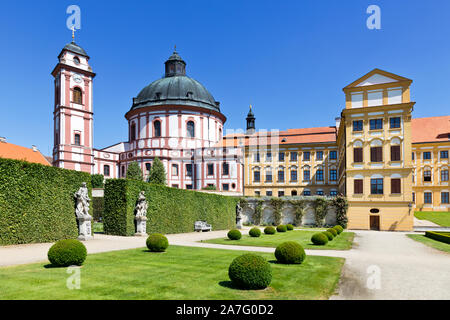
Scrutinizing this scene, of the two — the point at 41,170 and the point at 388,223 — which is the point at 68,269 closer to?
the point at 41,170

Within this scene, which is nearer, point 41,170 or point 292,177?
point 41,170

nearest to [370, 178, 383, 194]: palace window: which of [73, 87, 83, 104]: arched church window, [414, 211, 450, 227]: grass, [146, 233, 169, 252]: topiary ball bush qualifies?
[414, 211, 450, 227]: grass

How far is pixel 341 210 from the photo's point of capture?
39.8m

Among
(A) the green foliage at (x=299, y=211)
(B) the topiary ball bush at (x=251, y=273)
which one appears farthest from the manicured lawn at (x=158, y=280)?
(A) the green foliage at (x=299, y=211)

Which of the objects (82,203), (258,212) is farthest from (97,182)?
(82,203)

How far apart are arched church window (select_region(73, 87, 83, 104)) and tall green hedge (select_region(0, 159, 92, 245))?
35.0 meters

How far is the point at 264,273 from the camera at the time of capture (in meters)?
8.27

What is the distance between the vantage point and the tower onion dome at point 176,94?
61.4 m

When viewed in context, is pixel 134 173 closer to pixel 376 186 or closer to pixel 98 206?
pixel 98 206

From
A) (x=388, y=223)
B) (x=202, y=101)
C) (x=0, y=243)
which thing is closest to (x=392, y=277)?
(x=0, y=243)

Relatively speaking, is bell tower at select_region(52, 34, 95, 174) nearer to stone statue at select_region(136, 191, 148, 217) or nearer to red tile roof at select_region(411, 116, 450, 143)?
stone statue at select_region(136, 191, 148, 217)

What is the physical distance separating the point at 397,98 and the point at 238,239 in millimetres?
26055

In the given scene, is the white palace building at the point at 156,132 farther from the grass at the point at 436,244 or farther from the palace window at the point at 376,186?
the grass at the point at 436,244

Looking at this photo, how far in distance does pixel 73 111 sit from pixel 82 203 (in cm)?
3507
